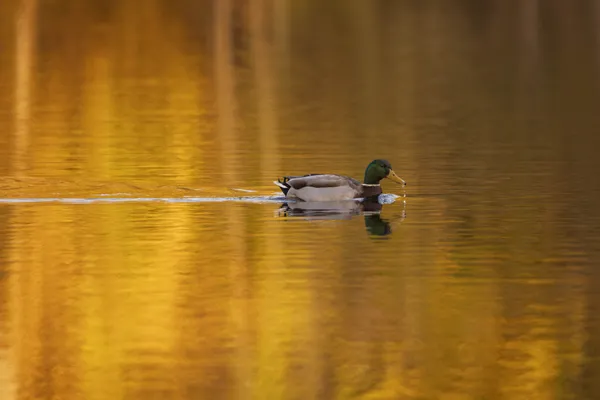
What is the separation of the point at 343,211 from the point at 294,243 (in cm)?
418

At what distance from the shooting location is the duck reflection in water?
23.9 metres

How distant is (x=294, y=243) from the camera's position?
845 inches

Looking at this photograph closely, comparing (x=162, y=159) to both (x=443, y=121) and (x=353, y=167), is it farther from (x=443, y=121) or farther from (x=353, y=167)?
(x=443, y=121)

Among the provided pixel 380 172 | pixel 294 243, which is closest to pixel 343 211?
pixel 380 172

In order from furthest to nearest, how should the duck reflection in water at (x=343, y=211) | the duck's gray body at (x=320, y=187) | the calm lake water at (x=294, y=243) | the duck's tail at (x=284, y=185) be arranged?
the duck's tail at (x=284, y=185) → the duck's gray body at (x=320, y=187) → the duck reflection in water at (x=343, y=211) → the calm lake water at (x=294, y=243)

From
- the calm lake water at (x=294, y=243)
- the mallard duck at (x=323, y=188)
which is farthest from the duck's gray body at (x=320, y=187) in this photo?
the calm lake water at (x=294, y=243)

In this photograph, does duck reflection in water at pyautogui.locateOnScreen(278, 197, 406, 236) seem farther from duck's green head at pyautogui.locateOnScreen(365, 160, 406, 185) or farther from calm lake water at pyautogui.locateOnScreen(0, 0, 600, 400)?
duck's green head at pyautogui.locateOnScreen(365, 160, 406, 185)

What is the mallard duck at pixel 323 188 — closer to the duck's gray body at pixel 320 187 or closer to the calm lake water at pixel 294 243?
the duck's gray body at pixel 320 187

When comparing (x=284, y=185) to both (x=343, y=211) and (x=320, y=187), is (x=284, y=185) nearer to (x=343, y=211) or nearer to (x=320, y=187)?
(x=320, y=187)

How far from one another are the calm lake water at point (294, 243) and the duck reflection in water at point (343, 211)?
0.12 meters

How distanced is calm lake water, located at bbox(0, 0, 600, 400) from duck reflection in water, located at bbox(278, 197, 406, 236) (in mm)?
→ 122

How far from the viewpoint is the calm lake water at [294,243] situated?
14.6m

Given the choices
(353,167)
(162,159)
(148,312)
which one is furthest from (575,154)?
(148,312)

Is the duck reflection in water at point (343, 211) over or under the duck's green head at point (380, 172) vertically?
under
